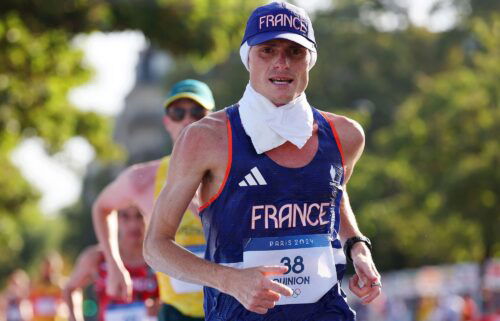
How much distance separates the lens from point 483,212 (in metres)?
30.1

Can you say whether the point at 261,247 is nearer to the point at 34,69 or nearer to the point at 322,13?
the point at 34,69

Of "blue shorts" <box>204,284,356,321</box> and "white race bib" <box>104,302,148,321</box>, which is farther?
"white race bib" <box>104,302,148,321</box>

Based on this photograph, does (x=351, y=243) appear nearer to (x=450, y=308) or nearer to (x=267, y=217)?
(x=267, y=217)

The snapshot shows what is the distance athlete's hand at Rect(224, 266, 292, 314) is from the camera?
4.67 m

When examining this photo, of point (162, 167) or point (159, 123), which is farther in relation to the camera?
point (159, 123)

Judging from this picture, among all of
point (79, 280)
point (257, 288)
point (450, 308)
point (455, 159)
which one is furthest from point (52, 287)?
point (257, 288)

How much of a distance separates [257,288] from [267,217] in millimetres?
486

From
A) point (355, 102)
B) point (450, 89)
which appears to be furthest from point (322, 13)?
point (450, 89)

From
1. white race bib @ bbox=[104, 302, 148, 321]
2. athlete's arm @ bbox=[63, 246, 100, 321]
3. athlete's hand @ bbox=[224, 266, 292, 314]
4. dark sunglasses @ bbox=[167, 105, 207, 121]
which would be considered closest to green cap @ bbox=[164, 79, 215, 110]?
dark sunglasses @ bbox=[167, 105, 207, 121]

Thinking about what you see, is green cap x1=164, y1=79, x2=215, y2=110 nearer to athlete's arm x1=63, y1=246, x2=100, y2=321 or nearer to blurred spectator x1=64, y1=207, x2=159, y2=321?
blurred spectator x1=64, y1=207, x2=159, y2=321

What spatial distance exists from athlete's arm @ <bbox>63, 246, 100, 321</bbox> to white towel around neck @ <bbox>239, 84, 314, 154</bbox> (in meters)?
4.59

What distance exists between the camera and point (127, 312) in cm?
945

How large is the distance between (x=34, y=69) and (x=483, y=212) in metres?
12.6

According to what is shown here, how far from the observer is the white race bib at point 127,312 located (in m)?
9.45
